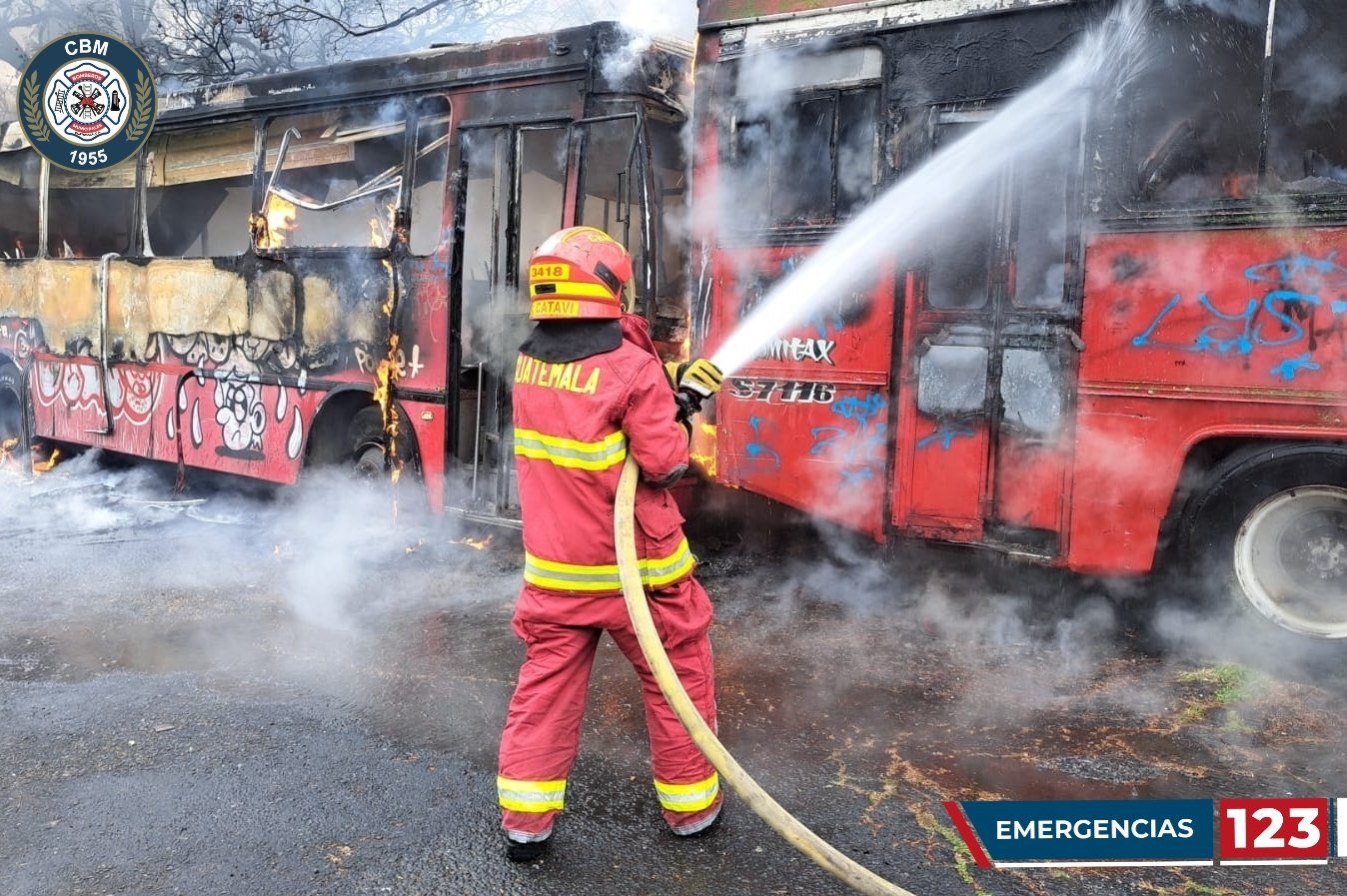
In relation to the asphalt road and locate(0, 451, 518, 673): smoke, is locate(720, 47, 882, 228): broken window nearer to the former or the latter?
the asphalt road

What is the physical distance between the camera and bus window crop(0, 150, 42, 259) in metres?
9.71

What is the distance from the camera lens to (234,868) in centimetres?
295

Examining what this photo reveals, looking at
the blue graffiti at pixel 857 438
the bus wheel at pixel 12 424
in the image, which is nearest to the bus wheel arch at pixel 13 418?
the bus wheel at pixel 12 424

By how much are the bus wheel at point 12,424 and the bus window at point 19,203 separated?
1.26 m

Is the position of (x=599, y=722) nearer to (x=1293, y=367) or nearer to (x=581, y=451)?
(x=581, y=451)

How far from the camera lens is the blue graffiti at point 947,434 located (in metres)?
4.89

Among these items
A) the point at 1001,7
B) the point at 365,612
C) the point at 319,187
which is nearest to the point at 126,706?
the point at 365,612

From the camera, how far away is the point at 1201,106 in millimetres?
4355

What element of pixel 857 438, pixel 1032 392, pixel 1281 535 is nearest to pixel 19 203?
pixel 857 438

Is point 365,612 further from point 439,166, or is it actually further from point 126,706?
point 439,166

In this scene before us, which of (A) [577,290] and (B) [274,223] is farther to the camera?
(B) [274,223]

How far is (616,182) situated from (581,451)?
345 cm

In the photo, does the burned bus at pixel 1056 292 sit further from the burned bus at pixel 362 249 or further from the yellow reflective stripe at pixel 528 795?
the yellow reflective stripe at pixel 528 795

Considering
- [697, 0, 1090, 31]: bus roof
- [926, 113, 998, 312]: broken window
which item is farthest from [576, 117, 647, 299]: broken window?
[926, 113, 998, 312]: broken window
